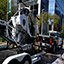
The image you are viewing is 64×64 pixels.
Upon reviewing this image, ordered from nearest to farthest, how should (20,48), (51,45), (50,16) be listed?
(20,48) < (51,45) < (50,16)

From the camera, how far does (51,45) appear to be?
7.40 metres

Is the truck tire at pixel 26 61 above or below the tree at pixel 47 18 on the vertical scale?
below

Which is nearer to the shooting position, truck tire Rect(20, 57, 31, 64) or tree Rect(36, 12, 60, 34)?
truck tire Rect(20, 57, 31, 64)

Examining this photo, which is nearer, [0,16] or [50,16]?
[0,16]

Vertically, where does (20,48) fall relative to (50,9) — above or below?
below

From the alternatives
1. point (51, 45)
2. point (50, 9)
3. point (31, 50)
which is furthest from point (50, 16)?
point (31, 50)

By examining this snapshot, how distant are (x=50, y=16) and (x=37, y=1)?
7.35m

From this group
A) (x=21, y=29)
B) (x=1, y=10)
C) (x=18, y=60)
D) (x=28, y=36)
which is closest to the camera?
(x=18, y=60)

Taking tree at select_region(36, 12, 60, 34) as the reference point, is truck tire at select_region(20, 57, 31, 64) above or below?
below

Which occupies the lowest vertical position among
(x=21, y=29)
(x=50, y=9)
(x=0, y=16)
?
(x=21, y=29)

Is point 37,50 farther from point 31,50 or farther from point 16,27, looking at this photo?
point 16,27

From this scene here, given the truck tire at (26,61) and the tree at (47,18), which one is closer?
the truck tire at (26,61)

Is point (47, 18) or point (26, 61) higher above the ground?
point (47, 18)

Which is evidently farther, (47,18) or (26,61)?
(47,18)
